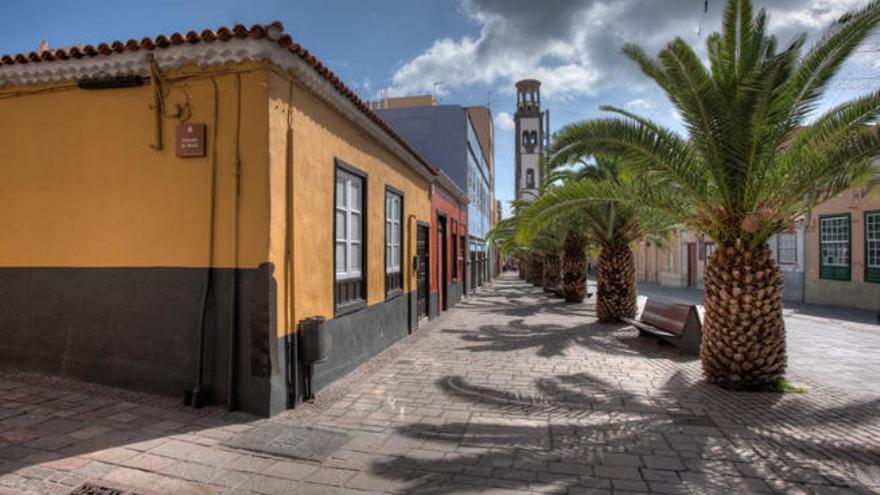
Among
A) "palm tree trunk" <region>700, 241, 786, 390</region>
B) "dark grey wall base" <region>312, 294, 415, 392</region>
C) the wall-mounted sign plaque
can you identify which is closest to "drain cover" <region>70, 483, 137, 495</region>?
"dark grey wall base" <region>312, 294, 415, 392</region>

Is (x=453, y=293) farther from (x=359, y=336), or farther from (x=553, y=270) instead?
(x=359, y=336)

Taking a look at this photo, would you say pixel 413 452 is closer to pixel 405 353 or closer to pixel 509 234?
pixel 405 353

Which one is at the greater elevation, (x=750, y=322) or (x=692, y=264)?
(x=692, y=264)

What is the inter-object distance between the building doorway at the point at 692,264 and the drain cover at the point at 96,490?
1118 inches

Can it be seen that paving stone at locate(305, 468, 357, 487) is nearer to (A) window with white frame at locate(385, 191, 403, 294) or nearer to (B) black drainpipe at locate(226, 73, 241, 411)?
(B) black drainpipe at locate(226, 73, 241, 411)

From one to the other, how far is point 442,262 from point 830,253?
1353cm

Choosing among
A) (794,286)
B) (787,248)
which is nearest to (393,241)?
(794,286)

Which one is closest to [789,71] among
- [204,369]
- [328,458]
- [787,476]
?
[787,476]

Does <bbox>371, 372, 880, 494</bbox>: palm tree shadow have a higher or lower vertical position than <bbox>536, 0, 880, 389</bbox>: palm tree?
lower

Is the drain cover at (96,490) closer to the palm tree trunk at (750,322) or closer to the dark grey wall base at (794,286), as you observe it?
the palm tree trunk at (750,322)

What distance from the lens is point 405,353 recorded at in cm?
777

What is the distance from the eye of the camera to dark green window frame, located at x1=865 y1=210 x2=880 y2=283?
1412 cm

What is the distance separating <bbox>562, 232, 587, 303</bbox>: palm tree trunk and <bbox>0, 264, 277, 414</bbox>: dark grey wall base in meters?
13.2

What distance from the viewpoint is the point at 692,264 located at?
1047 inches
